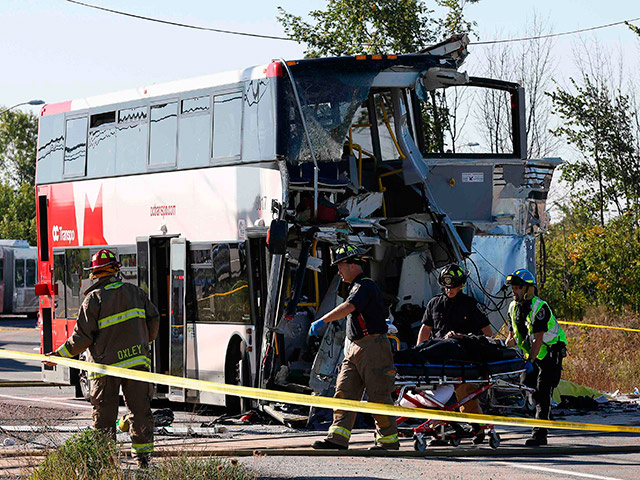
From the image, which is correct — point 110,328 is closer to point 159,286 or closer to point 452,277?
point 452,277

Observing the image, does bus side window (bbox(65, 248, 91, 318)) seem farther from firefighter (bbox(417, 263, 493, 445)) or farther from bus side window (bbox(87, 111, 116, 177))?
firefighter (bbox(417, 263, 493, 445))

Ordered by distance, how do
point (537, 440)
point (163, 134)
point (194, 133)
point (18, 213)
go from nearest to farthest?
point (537, 440), point (194, 133), point (163, 134), point (18, 213)

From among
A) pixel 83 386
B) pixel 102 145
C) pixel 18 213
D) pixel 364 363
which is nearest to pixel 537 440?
pixel 364 363

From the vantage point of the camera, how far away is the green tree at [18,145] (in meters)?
68.2

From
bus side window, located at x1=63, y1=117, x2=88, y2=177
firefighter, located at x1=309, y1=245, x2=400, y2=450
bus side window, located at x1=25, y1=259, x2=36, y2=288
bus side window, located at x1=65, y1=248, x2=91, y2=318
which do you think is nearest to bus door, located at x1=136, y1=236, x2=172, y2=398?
bus side window, located at x1=65, y1=248, x2=91, y2=318

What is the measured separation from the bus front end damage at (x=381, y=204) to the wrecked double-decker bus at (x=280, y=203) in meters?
0.02

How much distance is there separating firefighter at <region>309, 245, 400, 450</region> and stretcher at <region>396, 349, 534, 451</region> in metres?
0.26

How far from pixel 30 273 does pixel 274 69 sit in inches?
1125

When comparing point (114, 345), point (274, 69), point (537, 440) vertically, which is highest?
point (274, 69)

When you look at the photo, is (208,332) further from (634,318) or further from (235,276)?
(634,318)

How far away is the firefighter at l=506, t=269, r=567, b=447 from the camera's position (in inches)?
437

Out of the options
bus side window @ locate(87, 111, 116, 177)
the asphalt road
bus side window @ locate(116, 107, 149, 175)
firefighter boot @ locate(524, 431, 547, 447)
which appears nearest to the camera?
the asphalt road

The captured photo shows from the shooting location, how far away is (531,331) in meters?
11.2

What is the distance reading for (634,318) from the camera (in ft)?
73.4
